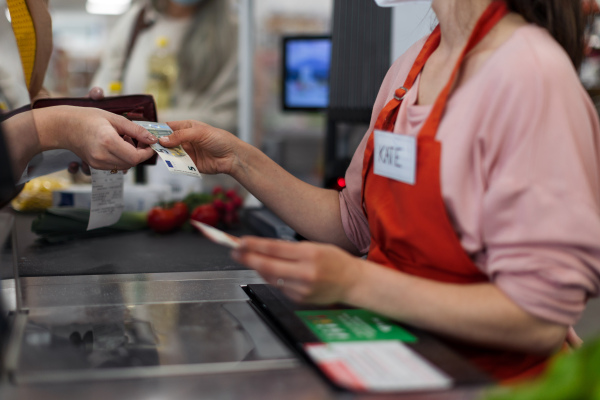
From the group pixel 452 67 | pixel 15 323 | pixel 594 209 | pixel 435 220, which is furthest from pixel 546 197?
pixel 15 323

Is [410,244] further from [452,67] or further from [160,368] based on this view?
[160,368]

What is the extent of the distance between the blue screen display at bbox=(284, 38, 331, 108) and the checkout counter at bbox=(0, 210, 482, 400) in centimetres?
219

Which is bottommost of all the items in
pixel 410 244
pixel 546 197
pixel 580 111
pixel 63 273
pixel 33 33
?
pixel 63 273

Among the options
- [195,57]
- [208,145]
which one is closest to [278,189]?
[208,145]

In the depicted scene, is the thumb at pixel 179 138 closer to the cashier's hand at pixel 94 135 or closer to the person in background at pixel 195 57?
the cashier's hand at pixel 94 135

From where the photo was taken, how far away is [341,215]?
4.34 ft

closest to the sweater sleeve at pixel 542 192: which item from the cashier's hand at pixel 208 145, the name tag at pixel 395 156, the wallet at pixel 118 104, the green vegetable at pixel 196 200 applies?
the name tag at pixel 395 156

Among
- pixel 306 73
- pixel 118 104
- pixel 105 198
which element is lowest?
pixel 105 198

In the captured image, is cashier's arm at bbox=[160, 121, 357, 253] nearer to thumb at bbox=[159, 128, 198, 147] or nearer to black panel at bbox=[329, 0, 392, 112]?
thumb at bbox=[159, 128, 198, 147]

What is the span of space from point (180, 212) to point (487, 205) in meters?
1.13

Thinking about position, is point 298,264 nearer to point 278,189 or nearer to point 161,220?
point 278,189

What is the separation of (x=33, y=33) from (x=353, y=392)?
120 cm

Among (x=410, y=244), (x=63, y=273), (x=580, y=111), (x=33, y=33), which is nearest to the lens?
(x=580, y=111)

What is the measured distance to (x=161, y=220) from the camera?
1.75 meters
